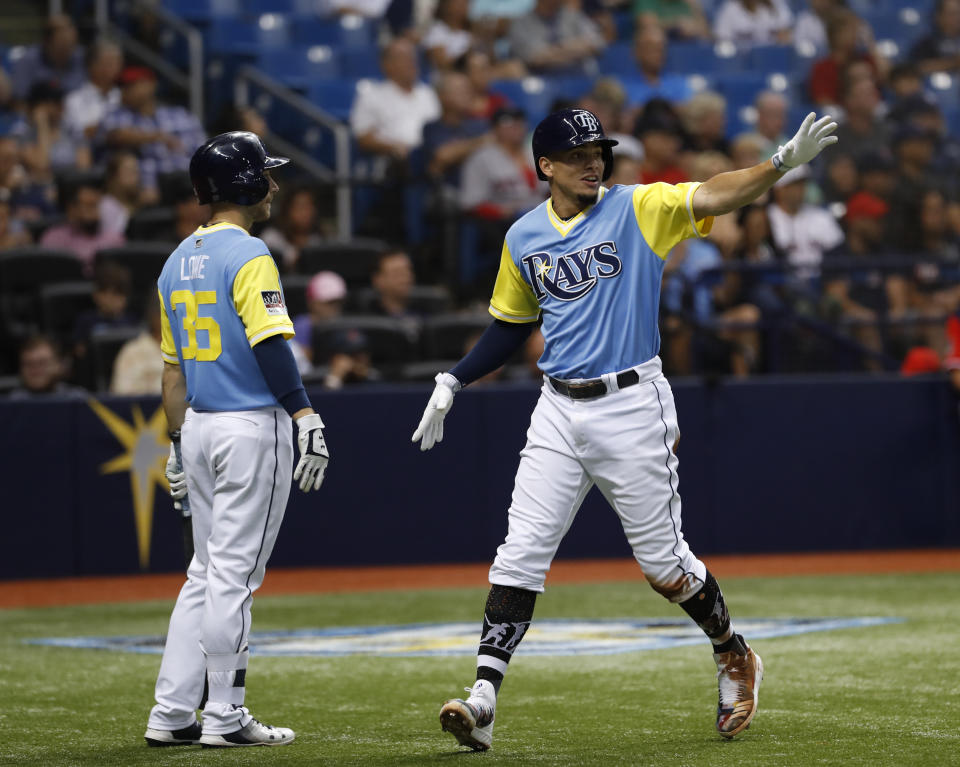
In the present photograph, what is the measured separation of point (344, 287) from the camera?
12656 millimetres

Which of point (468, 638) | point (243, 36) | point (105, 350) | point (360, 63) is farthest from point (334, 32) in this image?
point (468, 638)

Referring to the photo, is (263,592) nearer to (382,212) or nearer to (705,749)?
(382,212)

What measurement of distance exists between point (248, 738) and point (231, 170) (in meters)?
1.83

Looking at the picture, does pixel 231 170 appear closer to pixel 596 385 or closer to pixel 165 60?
pixel 596 385

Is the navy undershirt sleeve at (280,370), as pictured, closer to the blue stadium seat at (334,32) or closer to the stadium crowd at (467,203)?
the stadium crowd at (467,203)

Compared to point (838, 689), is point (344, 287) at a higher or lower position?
higher

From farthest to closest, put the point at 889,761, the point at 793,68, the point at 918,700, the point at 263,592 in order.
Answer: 1. the point at 793,68
2. the point at 263,592
3. the point at 918,700
4. the point at 889,761

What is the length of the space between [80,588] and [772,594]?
175 inches

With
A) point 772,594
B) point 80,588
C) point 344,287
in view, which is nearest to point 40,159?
Answer: point 344,287

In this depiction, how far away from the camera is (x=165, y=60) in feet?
50.1

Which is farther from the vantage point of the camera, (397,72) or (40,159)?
(397,72)

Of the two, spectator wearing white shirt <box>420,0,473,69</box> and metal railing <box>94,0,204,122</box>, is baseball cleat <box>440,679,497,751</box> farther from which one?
spectator wearing white shirt <box>420,0,473,69</box>

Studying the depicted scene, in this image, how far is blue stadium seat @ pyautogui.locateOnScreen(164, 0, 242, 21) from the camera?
15.5 metres

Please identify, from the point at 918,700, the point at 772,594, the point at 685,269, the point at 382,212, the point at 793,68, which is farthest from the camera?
the point at 793,68
